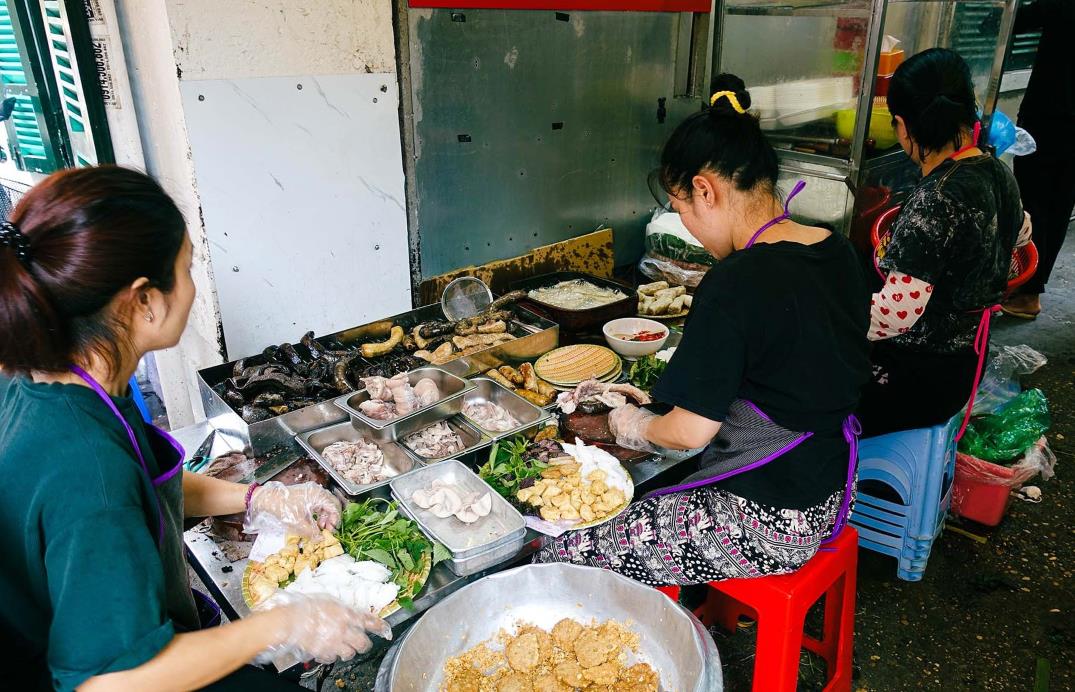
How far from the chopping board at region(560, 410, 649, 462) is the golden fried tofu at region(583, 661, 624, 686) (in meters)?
0.78

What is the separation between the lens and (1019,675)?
3039 millimetres

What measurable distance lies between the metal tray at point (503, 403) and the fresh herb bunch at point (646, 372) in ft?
1.90

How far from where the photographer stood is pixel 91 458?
1373 millimetres

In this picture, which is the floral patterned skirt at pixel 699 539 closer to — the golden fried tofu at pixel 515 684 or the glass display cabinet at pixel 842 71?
the golden fried tofu at pixel 515 684

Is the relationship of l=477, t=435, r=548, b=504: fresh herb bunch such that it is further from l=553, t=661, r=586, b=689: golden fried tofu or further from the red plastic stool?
the red plastic stool

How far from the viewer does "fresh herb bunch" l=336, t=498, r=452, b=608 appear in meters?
2.04

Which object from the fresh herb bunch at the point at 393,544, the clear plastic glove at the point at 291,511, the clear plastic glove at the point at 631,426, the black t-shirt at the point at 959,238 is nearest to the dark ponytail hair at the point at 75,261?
the clear plastic glove at the point at 291,511

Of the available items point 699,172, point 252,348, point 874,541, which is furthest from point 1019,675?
point 252,348

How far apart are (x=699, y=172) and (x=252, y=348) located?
2184mm

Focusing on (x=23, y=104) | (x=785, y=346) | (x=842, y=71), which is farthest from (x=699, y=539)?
(x=23, y=104)

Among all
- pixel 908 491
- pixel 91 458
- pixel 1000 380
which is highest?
pixel 91 458

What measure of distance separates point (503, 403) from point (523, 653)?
3.63ft

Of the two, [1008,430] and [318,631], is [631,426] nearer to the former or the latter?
[318,631]

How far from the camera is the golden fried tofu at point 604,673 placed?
205 centimetres
